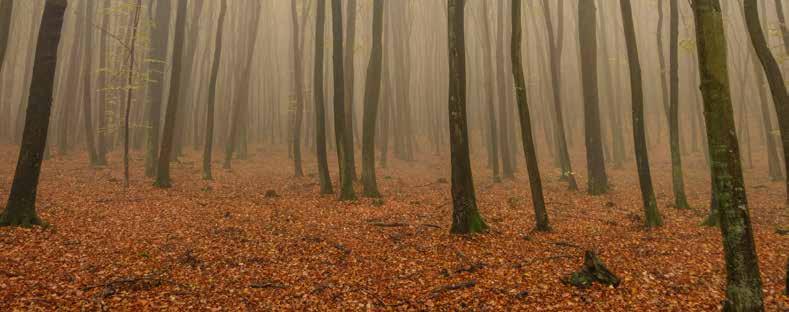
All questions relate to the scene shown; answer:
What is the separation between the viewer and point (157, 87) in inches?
675

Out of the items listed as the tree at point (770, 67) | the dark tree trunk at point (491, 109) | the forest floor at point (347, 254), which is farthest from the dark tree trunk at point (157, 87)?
the tree at point (770, 67)

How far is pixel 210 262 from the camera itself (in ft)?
22.9

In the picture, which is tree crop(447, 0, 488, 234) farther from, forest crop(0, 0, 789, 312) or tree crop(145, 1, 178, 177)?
tree crop(145, 1, 178, 177)

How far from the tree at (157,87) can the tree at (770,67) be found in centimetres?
1837

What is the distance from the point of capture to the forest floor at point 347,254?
5.39 metres

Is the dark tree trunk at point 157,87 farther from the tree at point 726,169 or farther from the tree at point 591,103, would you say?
the tree at point 726,169

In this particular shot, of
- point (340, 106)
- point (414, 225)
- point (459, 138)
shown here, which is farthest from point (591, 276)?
point (340, 106)

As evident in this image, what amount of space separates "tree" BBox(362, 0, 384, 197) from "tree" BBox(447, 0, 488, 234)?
5.38 m

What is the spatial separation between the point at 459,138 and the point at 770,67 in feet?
24.2

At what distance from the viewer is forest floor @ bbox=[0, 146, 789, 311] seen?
212 inches

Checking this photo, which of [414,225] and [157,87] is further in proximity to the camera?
[157,87]

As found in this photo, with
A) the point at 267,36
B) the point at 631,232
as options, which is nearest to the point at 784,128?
the point at 631,232

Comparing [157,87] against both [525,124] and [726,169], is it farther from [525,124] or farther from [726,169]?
[726,169]

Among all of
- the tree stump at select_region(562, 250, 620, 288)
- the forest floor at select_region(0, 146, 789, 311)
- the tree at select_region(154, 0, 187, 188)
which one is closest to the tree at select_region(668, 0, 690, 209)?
the forest floor at select_region(0, 146, 789, 311)
